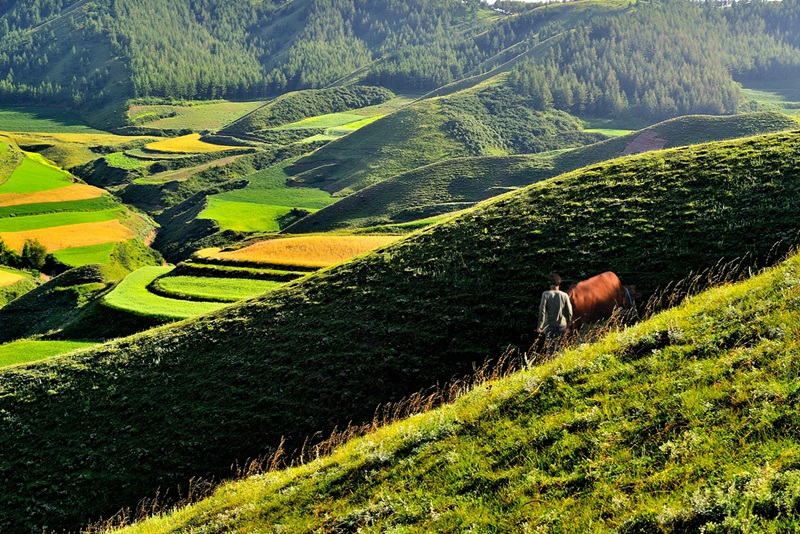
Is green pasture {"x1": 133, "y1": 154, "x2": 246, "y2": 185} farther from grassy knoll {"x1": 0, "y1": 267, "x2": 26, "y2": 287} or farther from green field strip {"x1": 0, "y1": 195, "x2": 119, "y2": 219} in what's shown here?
grassy knoll {"x1": 0, "y1": 267, "x2": 26, "y2": 287}

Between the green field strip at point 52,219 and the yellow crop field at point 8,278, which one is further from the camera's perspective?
the green field strip at point 52,219

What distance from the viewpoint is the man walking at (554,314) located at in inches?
672

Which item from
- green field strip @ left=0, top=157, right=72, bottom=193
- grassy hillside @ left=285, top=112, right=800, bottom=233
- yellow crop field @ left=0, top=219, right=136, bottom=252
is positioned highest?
green field strip @ left=0, top=157, right=72, bottom=193

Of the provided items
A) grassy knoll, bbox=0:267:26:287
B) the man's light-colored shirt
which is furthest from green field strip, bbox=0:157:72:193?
the man's light-colored shirt

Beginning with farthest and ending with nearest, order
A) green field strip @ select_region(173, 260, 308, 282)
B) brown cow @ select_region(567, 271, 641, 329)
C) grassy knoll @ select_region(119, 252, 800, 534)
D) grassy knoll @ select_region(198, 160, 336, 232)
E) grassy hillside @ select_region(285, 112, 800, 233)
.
Result: grassy knoll @ select_region(198, 160, 336, 232) → grassy hillside @ select_region(285, 112, 800, 233) → green field strip @ select_region(173, 260, 308, 282) → brown cow @ select_region(567, 271, 641, 329) → grassy knoll @ select_region(119, 252, 800, 534)

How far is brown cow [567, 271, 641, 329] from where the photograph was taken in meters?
18.7

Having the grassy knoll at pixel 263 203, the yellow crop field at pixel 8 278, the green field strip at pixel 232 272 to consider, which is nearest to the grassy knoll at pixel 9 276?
the yellow crop field at pixel 8 278

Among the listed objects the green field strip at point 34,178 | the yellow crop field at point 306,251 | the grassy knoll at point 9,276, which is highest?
the green field strip at point 34,178

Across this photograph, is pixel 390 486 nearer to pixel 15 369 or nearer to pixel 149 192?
pixel 15 369

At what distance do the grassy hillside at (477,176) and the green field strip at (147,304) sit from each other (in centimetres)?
5298

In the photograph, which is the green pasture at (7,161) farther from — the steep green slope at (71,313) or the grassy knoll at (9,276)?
the steep green slope at (71,313)

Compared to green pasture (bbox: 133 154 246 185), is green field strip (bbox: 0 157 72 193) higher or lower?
higher

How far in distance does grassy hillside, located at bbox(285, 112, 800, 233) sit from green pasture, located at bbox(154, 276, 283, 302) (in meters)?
49.3

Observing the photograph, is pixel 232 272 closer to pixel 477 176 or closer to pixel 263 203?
pixel 477 176
